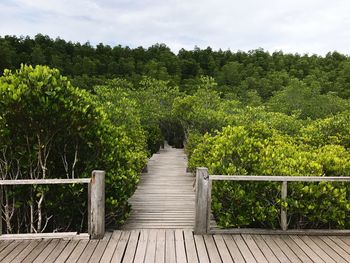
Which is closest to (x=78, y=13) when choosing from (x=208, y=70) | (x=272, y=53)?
(x=208, y=70)

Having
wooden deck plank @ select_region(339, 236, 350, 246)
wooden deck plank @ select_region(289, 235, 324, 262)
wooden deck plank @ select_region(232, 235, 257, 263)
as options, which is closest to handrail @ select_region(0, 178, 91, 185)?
wooden deck plank @ select_region(232, 235, 257, 263)

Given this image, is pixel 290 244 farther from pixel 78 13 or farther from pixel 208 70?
pixel 208 70

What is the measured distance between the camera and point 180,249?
4.86 m

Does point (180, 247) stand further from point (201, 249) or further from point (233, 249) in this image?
point (233, 249)

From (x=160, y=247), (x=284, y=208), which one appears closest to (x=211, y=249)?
(x=160, y=247)

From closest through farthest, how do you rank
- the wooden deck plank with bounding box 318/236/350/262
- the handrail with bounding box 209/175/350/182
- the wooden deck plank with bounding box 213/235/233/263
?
the wooden deck plank with bounding box 213/235/233/263, the wooden deck plank with bounding box 318/236/350/262, the handrail with bounding box 209/175/350/182

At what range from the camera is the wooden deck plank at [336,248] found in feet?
15.4

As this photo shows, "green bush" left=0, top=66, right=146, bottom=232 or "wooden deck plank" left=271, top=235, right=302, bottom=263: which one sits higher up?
"green bush" left=0, top=66, right=146, bottom=232

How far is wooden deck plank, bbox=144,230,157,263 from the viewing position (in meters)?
4.55

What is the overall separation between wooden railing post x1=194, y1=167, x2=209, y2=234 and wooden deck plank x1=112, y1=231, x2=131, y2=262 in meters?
1.12

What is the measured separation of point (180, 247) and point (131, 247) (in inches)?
27.8

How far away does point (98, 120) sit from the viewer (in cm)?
562

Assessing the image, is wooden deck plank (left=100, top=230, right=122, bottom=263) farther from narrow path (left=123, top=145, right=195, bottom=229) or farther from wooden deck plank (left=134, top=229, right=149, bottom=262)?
narrow path (left=123, top=145, right=195, bottom=229)

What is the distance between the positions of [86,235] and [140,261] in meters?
1.14
